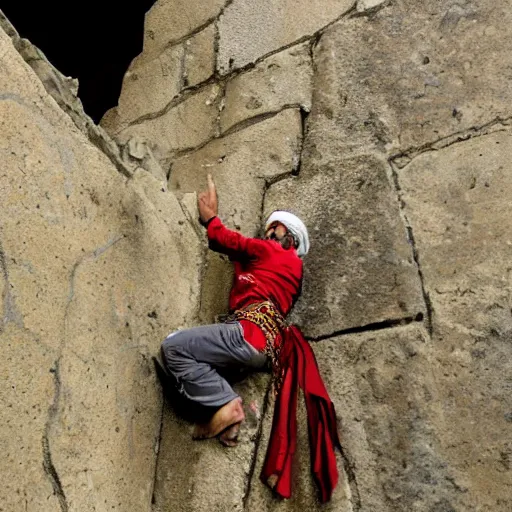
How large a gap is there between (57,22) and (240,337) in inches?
82.1

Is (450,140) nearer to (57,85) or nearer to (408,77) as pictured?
(408,77)

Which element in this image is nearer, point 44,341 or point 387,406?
point 44,341

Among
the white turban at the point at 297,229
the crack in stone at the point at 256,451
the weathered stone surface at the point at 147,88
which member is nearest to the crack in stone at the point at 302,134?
the white turban at the point at 297,229

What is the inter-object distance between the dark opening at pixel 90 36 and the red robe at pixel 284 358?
1.27 m

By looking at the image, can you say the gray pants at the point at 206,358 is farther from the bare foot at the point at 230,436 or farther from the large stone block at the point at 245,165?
the large stone block at the point at 245,165

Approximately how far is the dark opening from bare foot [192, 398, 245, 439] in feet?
5.75

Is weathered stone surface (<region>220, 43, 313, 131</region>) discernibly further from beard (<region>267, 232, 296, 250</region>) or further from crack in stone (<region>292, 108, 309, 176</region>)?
beard (<region>267, 232, 296, 250</region>)

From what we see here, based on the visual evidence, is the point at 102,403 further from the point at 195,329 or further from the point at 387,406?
the point at 387,406

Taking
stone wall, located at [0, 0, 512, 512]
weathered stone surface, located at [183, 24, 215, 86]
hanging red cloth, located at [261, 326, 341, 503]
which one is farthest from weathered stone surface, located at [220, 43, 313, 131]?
hanging red cloth, located at [261, 326, 341, 503]

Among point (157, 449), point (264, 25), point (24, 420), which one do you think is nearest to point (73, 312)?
point (24, 420)

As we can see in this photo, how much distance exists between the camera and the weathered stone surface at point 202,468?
71.0 inches

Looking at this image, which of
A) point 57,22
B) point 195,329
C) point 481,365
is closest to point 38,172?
point 195,329

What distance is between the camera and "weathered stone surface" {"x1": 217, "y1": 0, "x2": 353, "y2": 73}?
2.63m

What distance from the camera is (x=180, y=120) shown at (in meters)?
2.72
